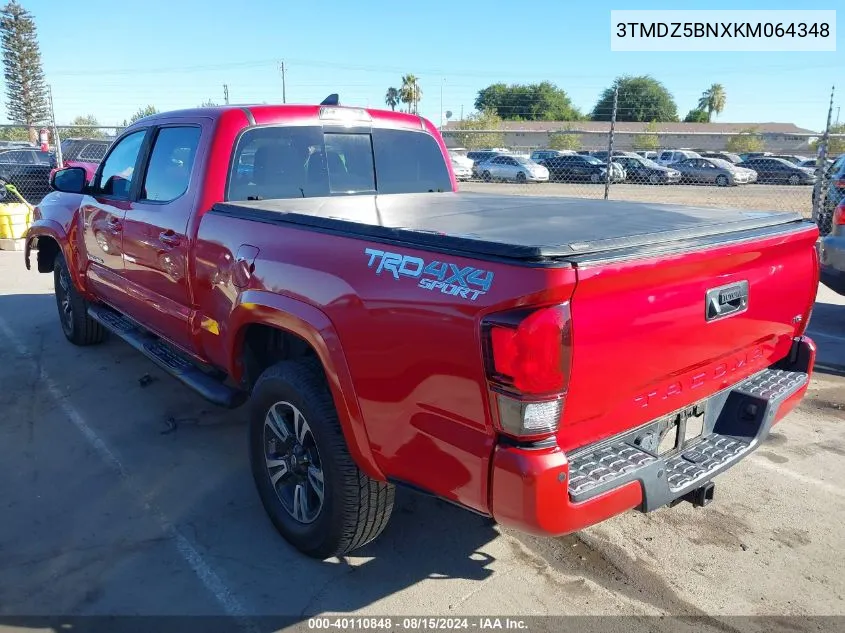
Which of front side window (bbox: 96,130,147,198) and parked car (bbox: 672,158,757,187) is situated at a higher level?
front side window (bbox: 96,130,147,198)

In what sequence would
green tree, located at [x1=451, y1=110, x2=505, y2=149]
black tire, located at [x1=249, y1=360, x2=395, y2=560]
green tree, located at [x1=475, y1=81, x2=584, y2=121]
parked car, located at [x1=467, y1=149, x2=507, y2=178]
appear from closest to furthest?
1. black tire, located at [x1=249, y1=360, x2=395, y2=560]
2. parked car, located at [x1=467, y1=149, x2=507, y2=178]
3. green tree, located at [x1=451, y1=110, x2=505, y2=149]
4. green tree, located at [x1=475, y1=81, x2=584, y2=121]

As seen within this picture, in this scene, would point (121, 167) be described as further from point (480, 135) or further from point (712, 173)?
point (480, 135)

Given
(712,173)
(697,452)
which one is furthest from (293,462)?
(712,173)

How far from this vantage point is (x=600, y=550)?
3.10 meters

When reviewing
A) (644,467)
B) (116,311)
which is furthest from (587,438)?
(116,311)

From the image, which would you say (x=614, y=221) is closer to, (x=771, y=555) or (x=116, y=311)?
(x=771, y=555)

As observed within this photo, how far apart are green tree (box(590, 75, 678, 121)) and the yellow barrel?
69241 mm

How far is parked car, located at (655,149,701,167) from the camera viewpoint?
3475cm

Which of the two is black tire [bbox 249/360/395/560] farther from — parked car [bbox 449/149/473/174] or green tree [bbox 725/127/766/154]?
green tree [bbox 725/127/766/154]

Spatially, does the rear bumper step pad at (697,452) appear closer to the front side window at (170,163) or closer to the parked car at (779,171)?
the front side window at (170,163)

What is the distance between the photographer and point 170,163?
13.5 ft

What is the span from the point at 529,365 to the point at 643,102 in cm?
9451

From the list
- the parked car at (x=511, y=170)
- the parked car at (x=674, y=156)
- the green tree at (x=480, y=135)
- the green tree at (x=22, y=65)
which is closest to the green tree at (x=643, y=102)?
the green tree at (x=480, y=135)

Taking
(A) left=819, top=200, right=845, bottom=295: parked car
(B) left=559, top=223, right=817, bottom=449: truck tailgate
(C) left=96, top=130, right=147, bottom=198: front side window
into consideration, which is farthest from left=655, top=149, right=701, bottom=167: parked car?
(B) left=559, top=223, right=817, bottom=449: truck tailgate
